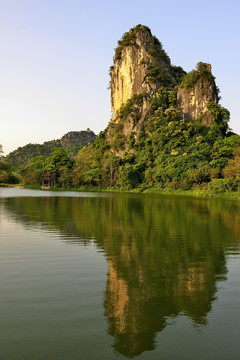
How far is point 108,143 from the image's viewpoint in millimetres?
101062

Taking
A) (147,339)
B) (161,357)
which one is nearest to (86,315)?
(147,339)

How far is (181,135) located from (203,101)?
14381mm

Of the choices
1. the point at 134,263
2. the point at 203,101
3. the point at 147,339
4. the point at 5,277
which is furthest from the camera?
the point at 203,101

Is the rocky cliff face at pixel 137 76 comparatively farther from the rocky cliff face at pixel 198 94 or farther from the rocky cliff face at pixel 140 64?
the rocky cliff face at pixel 198 94

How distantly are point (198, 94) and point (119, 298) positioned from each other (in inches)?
3513

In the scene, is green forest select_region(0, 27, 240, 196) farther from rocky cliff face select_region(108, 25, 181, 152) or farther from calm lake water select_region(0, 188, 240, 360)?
calm lake water select_region(0, 188, 240, 360)

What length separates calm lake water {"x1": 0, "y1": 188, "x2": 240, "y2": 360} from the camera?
4723 mm

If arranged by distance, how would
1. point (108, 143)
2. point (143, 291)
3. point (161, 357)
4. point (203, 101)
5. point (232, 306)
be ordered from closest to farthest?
point (161, 357) → point (232, 306) → point (143, 291) → point (203, 101) → point (108, 143)

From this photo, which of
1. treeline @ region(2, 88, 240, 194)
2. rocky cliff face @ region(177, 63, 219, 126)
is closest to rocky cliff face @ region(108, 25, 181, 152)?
treeline @ region(2, 88, 240, 194)

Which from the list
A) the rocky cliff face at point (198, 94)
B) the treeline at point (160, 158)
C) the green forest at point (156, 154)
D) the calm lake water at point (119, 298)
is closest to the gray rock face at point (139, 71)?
the green forest at point (156, 154)

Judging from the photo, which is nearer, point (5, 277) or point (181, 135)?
point (5, 277)

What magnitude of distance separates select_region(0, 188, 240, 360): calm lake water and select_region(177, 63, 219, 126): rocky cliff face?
264 ft

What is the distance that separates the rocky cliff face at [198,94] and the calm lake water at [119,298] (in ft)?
264

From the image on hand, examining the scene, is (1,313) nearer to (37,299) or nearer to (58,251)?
(37,299)
